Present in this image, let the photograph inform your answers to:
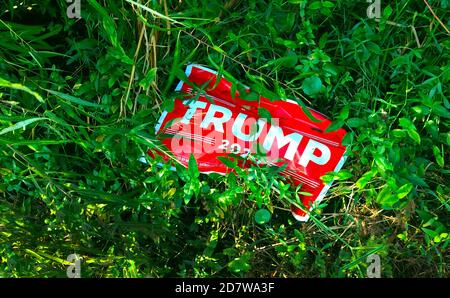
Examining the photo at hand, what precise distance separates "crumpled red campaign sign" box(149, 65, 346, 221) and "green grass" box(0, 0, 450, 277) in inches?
1.9

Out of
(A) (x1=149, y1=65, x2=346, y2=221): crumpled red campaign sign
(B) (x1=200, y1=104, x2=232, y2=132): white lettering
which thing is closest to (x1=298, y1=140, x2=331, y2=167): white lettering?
(A) (x1=149, y1=65, x2=346, y2=221): crumpled red campaign sign

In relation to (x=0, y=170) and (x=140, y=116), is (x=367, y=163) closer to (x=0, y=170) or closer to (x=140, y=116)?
(x=140, y=116)

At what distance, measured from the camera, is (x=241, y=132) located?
1.59 meters

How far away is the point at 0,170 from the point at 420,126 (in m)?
1.24

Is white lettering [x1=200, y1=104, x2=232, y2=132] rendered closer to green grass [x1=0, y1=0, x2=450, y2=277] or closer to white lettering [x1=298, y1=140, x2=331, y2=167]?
green grass [x1=0, y1=0, x2=450, y2=277]

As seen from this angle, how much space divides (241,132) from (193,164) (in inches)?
7.7

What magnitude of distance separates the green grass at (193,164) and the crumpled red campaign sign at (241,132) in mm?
47

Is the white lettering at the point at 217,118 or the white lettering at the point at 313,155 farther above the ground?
the white lettering at the point at 217,118

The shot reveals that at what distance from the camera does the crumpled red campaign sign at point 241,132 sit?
1.57 metres

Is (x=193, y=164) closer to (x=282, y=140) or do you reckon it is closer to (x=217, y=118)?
(x=217, y=118)

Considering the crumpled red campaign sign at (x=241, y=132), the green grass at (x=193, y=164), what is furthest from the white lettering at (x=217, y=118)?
the green grass at (x=193, y=164)

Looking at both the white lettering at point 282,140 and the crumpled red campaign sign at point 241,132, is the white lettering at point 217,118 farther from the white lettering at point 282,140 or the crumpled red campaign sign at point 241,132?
the white lettering at point 282,140

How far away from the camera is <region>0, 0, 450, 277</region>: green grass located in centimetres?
150

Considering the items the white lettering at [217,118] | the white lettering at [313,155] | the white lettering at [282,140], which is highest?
the white lettering at [217,118]
